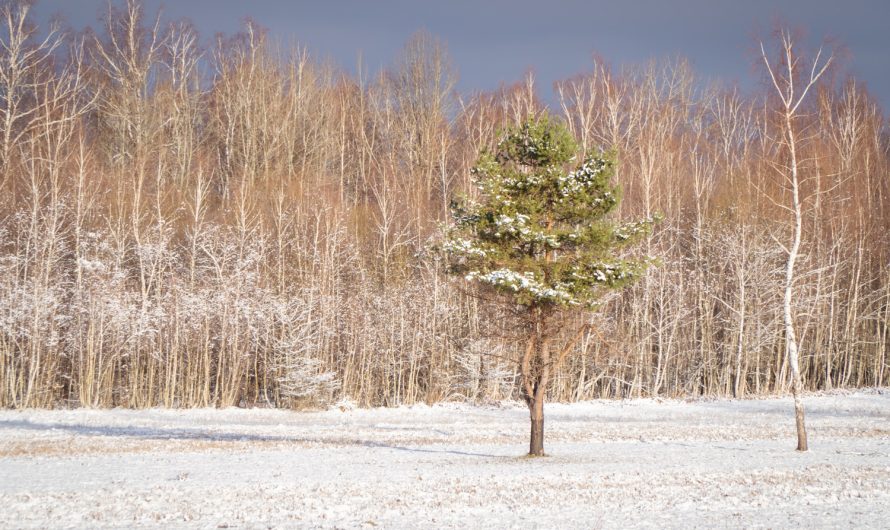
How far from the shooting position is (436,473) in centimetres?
1659

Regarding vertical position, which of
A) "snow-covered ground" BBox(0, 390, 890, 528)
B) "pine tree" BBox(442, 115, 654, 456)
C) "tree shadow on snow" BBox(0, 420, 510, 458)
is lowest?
"tree shadow on snow" BBox(0, 420, 510, 458)

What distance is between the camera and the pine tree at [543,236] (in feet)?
61.2

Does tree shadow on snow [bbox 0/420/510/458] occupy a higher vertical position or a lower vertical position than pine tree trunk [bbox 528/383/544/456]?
lower

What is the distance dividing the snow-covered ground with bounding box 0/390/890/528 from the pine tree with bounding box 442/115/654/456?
Answer: 3.27 m

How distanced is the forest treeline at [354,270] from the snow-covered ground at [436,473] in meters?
7.27

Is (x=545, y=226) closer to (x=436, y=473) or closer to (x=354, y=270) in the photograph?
(x=436, y=473)

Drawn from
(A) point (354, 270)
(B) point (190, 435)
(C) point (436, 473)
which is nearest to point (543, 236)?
(C) point (436, 473)

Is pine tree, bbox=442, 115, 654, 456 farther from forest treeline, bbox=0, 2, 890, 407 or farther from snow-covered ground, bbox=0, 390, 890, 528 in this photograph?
forest treeline, bbox=0, 2, 890, 407

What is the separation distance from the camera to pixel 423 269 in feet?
143

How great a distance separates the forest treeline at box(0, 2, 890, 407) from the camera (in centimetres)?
3769

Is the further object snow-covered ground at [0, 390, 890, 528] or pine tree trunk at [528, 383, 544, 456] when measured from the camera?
pine tree trunk at [528, 383, 544, 456]

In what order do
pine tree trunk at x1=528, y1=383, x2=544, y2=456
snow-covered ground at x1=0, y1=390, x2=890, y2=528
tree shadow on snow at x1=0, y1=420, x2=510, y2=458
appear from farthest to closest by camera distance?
tree shadow on snow at x1=0, y1=420, x2=510, y2=458 → pine tree trunk at x1=528, y1=383, x2=544, y2=456 → snow-covered ground at x1=0, y1=390, x2=890, y2=528

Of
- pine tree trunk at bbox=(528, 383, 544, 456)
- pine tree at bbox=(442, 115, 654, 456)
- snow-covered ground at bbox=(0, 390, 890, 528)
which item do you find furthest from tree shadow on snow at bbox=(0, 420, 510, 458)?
pine tree at bbox=(442, 115, 654, 456)

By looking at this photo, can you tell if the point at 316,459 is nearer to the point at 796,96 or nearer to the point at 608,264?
the point at 608,264
